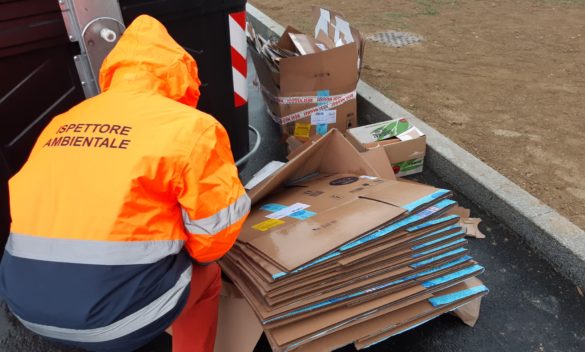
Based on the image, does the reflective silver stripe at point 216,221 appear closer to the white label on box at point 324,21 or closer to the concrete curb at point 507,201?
the concrete curb at point 507,201

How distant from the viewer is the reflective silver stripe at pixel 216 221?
162cm

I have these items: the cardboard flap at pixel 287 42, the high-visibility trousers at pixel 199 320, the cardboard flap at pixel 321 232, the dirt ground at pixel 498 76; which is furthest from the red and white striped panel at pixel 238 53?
the dirt ground at pixel 498 76

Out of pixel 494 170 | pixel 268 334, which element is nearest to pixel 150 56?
pixel 268 334

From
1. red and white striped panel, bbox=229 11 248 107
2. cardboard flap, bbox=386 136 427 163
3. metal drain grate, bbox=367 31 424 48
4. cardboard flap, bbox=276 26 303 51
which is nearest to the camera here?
red and white striped panel, bbox=229 11 248 107

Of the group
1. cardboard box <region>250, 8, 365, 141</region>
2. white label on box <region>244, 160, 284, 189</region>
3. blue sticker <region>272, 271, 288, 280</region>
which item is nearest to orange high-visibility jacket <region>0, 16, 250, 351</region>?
blue sticker <region>272, 271, 288, 280</region>

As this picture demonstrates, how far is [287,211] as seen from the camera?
7.43 feet

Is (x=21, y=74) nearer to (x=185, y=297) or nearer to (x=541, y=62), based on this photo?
(x=185, y=297)

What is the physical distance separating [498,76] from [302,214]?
3423mm

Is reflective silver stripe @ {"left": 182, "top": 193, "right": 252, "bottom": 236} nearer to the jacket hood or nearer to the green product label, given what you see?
the jacket hood

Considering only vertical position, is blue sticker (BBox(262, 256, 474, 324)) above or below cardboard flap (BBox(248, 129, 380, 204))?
below

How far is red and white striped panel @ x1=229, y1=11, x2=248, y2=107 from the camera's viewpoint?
9.33 feet

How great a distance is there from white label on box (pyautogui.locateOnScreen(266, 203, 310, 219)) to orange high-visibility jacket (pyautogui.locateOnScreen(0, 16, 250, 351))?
541 mm

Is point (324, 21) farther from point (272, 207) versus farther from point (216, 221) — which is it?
point (216, 221)

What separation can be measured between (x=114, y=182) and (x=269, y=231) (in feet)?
2.63
